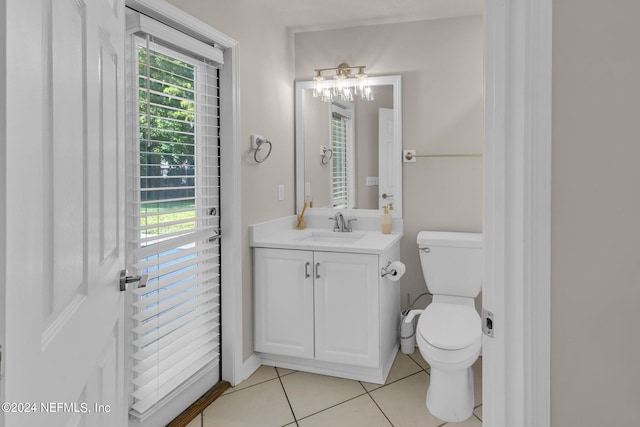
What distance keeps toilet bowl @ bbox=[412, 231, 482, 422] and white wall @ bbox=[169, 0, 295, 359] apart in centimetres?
103

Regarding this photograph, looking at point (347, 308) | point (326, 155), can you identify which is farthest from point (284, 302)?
point (326, 155)

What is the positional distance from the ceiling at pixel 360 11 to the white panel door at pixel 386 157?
0.63 metres

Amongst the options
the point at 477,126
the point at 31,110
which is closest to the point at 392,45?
the point at 477,126

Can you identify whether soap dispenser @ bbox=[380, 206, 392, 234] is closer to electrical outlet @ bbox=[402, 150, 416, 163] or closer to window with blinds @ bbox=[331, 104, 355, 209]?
window with blinds @ bbox=[331, 104, 355, 209]

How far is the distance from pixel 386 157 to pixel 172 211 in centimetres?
164

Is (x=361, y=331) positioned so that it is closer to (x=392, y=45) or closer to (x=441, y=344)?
(x=441, y=344)

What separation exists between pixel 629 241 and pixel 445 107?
2266mm

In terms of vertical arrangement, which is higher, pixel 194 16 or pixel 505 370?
pixel 194 16

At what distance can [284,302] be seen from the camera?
2.64 metres

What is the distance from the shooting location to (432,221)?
302cm

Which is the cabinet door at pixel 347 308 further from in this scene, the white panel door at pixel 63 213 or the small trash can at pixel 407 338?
the white panel door at pixel 63 213

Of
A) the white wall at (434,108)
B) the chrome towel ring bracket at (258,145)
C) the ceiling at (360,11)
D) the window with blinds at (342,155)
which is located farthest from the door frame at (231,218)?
the white wall at (434,108)

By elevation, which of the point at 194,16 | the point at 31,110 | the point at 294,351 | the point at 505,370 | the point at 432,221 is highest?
the point at 194,16

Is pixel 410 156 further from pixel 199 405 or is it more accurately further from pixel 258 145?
pixel 199 405
